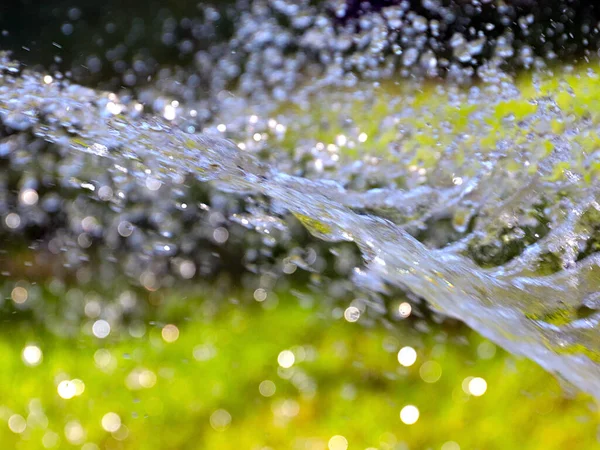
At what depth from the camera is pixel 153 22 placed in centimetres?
170

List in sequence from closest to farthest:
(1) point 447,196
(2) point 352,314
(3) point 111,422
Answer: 1. (3) point 111,422
2. (2) point 352,314
3. (1) point 447,196

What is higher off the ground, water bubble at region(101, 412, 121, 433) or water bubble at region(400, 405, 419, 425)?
water bubble at region(400, 405, 419, 425)

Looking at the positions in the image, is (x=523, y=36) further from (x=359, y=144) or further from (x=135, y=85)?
(x=135, y=85)

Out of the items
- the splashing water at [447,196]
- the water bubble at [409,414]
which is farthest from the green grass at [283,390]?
the splashing water at [447,196]

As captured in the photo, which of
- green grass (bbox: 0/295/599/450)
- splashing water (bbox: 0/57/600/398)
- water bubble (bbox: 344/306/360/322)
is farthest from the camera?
water bubble (bbox: 344/306/360/322)

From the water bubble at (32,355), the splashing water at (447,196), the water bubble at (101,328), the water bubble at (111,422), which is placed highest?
the splashing water at (447,196)

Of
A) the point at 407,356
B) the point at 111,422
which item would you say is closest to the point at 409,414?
the point at 407,356

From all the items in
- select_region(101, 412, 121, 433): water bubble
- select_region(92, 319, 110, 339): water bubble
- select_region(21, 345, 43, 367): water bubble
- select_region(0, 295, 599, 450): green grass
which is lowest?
select_region(21, 345, 43, 367): water bubble

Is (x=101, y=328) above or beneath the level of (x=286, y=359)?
beneath

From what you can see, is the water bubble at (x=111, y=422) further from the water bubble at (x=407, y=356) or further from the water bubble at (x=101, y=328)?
the water bubble at (x=407, y=356)

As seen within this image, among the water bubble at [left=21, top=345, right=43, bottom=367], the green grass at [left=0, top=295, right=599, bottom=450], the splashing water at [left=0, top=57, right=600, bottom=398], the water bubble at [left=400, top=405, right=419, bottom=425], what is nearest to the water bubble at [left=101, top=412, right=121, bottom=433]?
the green grass at [left=0, top=295, right=599, bottom=450]

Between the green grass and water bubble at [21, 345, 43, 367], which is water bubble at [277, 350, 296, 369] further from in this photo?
water bubble at [21, 345, 43, 367]

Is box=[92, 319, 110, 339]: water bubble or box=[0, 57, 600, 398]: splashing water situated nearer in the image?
box=[0, 57, 600, 398]: splashing water

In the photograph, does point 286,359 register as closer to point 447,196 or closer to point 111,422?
point 111,422
